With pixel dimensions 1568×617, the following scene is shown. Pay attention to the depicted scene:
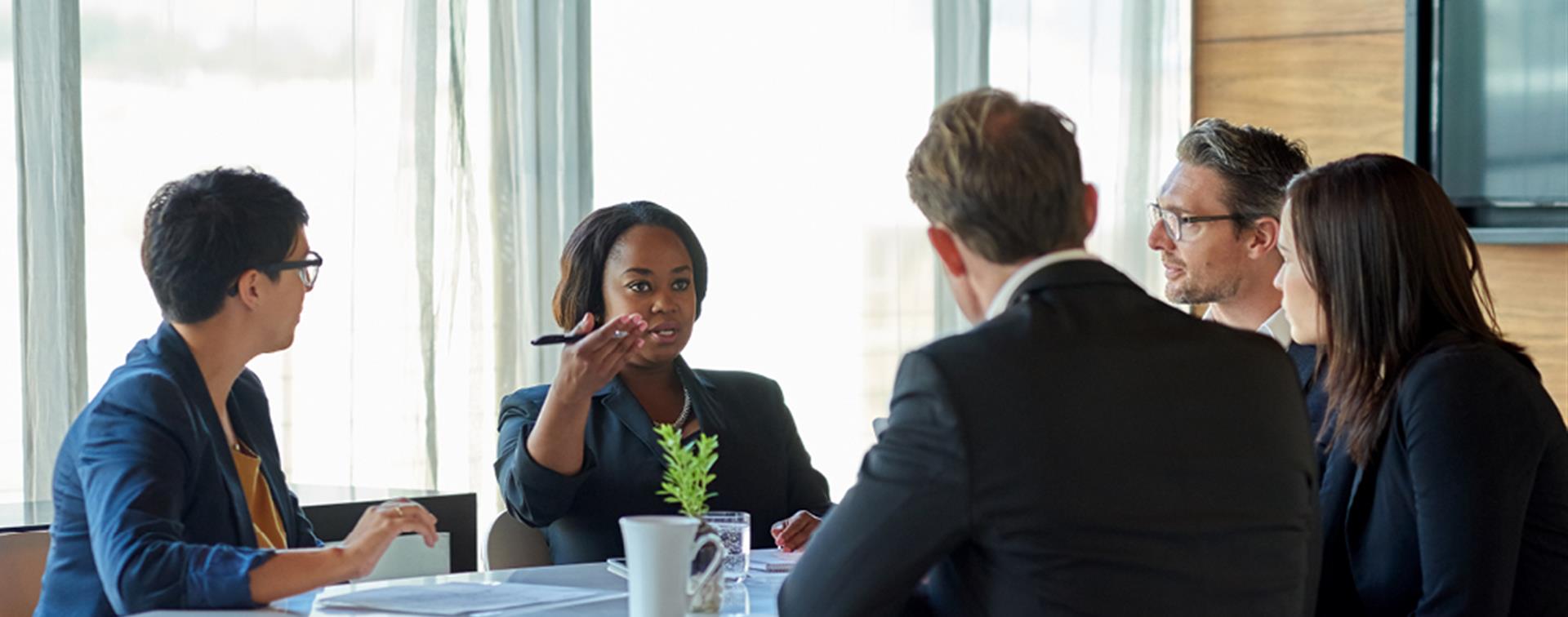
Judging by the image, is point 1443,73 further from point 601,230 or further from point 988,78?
point 601,230

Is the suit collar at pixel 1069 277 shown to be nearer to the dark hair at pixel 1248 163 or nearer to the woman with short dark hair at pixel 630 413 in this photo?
the woman with short dark hair at pixel 630 413

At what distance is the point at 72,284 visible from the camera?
9.96 ft

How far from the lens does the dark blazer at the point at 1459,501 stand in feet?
6.17

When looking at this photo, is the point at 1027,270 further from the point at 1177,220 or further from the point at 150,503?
the point at 1177,220

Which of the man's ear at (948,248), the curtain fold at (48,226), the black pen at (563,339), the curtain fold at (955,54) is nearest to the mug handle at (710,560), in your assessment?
the man's ear at (948,248)

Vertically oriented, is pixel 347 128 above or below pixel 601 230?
above

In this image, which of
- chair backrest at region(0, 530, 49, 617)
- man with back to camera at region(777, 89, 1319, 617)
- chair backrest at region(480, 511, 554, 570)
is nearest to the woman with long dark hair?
man with back to camera at region(777, 89, 1319, 617)

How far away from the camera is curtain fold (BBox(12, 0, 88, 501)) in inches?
117

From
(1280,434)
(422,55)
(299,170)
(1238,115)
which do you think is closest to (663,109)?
(422,55)

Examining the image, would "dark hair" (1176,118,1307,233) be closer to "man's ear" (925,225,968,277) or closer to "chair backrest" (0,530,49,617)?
"man's ear" (925,225,968,277)

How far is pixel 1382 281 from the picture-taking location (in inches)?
80.0

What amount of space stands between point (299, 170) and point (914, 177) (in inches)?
86.0

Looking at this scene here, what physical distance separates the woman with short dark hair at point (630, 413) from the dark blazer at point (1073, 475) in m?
1.17

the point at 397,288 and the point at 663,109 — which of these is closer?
the point at 397,288
